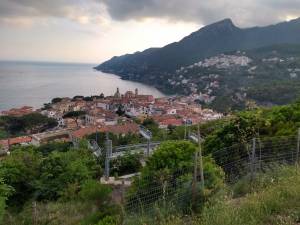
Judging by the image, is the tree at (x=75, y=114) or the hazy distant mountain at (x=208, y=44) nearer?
the tree at (x=75, y=114)

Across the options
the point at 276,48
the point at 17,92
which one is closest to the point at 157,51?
the point at 276,48

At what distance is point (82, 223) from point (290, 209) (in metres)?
3.22

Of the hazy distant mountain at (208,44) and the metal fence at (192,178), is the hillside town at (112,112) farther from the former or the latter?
the hazy distant mountain at (208,44)

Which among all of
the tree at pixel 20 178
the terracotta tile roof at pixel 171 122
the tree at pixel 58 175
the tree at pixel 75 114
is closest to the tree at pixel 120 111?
the tree at pixel 75 114

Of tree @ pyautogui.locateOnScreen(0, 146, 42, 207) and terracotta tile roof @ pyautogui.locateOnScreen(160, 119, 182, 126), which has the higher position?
tree @ pyautogui.locateOnScreen(0, 146, 42, 207)

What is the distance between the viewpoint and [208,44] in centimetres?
13225

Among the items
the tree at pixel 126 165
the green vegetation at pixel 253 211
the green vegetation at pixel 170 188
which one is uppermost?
the green vegetation at pixel 253 211

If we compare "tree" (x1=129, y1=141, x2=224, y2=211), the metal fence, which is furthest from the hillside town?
the metal fence

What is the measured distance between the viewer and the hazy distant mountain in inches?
4547

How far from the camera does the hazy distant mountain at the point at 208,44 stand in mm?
115500

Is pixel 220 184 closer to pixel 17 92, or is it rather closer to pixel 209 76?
pixel 17 92

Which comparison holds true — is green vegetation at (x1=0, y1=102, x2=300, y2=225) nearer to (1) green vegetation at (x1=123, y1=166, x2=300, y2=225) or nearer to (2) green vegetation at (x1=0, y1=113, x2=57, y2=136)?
(1) green vegetation at (x1=123, y1=166, x2=300, y2=225)

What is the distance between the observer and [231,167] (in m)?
5.98

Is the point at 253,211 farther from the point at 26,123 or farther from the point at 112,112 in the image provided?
the point at 112,112
